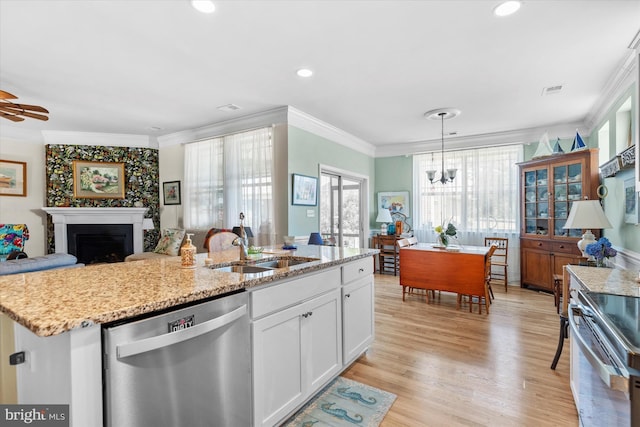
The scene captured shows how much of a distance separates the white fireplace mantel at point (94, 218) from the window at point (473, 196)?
204 inches

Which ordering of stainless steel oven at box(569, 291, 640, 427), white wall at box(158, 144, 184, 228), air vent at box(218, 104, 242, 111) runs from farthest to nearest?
white wall at box(158, 144, 184, 228) < air vent at box(218, 104, 242, 111) < stainless steel oven at box(569, 291, 640, 427)

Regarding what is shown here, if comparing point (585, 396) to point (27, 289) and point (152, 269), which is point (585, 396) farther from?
point (27, 289)

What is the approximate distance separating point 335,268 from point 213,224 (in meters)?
3.43

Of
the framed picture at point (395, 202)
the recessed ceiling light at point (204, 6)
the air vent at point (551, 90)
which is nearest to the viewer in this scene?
the recessed ceiling light at point (204, 6)

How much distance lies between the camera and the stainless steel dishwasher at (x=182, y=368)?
3.38ft

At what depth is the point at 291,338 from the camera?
5.94 ft

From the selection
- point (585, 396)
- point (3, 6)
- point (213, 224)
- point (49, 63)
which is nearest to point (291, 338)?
point (585, 396)

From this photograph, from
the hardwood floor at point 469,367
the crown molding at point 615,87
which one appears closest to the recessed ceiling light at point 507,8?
the crown molding at point 615,87

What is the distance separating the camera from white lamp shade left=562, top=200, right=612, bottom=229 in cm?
299

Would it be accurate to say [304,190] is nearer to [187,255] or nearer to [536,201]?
[187,255]

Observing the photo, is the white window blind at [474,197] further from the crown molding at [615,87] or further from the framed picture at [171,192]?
the framed picture at [171,192]

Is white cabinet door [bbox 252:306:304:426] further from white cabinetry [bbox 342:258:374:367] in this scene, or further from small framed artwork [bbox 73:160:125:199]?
small framed artwork [bbox 73:160:125:199]

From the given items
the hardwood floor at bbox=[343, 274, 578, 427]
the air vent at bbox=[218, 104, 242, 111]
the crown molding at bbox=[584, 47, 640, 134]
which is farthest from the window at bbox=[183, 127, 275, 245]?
the crown molding at bbox=[584, 47, 640, 134]

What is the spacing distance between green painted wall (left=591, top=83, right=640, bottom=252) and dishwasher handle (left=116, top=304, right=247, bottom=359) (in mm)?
3561
